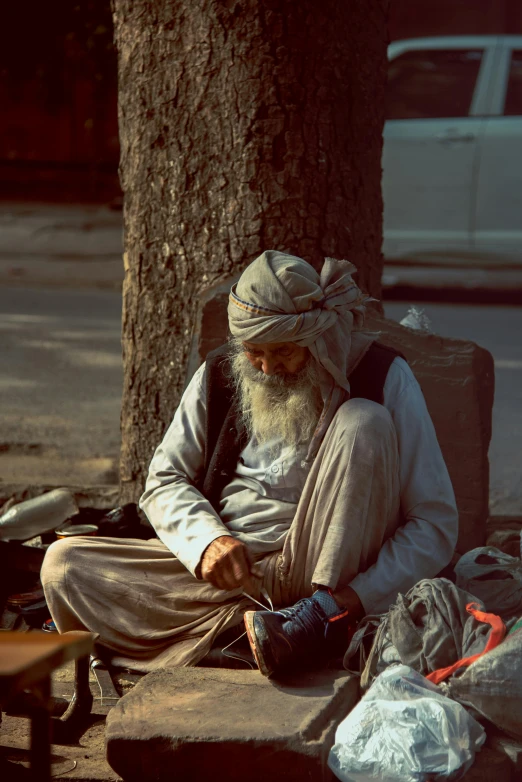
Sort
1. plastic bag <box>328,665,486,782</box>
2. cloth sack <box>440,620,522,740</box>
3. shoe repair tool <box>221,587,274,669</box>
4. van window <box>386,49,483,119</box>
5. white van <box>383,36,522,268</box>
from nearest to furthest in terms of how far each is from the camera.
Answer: plastic bag <box>328,665,486,782</box> < cloth sack <box>440,620,522,740</box> < shoe repair tool <box>221,587,274,669</box> < white van <box>383,36,522,268</box> < van window <box>386,49,483,119</box>

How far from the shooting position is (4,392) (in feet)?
21.9

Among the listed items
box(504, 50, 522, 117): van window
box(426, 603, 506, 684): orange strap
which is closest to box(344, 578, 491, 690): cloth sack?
box(426, 603, 506, 684): orange strap

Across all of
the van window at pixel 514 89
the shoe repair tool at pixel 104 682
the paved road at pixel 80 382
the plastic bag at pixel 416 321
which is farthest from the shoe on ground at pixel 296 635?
the van window at pixel 514 89

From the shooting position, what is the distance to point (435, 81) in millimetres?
9656

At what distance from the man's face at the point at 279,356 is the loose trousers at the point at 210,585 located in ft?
0.63

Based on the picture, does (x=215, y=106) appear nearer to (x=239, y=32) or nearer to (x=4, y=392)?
(x=239, y=32)

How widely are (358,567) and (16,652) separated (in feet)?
4.32

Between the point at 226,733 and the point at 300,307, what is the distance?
1133mm

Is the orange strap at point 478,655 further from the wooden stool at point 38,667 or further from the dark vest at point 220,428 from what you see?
the wooden stool at point 38,667

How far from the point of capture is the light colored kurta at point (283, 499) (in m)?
3.10

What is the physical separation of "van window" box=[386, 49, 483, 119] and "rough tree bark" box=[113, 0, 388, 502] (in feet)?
18.3

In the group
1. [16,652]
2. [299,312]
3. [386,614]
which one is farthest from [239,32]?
[16,652]

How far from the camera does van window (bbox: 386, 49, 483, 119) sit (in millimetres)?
9625

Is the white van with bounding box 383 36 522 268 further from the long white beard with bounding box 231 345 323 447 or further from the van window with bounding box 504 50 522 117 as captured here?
the long white beard with bounding box 231 345 323 447
